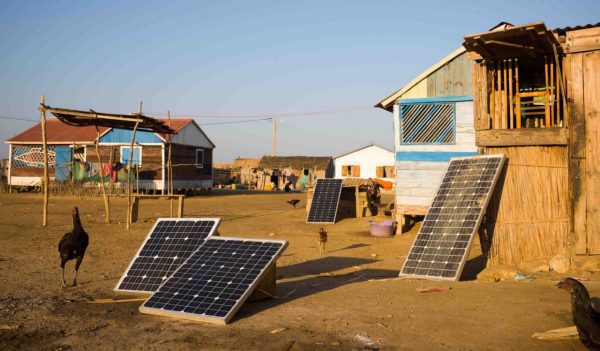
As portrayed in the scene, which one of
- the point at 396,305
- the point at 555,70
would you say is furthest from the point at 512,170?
the point at 396,305

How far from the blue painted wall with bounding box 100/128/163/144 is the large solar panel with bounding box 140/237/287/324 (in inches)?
1077

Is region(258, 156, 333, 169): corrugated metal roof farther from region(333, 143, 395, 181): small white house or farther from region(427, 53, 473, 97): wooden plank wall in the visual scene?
region(427, 53, 473, 97): wooden plank wall

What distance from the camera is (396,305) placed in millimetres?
7789

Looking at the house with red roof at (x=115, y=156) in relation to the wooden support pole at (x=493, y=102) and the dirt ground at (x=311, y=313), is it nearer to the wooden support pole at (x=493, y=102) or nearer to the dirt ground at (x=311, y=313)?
the dirt ground at (x=311, y=313)

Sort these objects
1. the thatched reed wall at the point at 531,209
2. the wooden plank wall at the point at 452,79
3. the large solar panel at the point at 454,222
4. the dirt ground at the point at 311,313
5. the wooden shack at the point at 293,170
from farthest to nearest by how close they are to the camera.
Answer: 1. the wooden shack at the point at 293,170
2. the wooden plank wall at the point at 452,79
3. the thatched reed wall at the point at 531,209
4. the large solar panel at the point at 454,222
5. the dirt ground at the point at 311,313

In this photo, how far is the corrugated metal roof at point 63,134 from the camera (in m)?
37.2

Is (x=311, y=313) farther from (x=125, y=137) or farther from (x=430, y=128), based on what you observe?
(x=125, y=137)

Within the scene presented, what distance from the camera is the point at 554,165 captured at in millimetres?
10688

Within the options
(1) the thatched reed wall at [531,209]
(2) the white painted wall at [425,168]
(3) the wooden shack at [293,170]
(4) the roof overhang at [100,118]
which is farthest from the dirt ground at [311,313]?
(3) the wooden shack at [293,170]

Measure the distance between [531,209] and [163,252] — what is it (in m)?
7.31

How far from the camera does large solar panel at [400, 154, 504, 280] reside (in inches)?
396

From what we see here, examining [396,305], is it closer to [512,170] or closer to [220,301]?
[220,301]

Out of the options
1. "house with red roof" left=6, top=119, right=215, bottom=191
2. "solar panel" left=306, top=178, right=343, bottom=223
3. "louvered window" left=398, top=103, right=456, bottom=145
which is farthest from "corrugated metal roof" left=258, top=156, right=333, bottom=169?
"louvered window" left=398, top=103, right=456, bottom=145

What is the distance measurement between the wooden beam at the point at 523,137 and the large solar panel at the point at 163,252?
242 inches
